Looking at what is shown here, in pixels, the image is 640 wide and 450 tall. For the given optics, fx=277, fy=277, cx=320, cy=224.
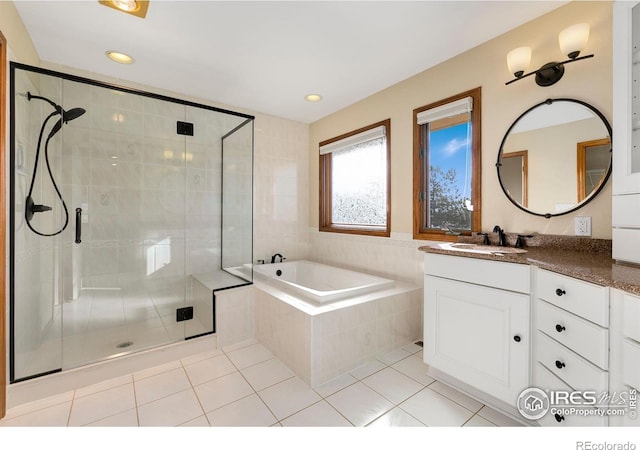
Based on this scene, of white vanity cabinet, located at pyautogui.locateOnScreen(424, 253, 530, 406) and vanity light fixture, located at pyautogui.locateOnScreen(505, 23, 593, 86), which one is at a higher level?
vanity light fixture, located at pyautogui.locateOnScreen(505, 23, 593, 86)

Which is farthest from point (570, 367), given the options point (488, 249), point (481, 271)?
point (488, 249)

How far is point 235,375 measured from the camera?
2.01m

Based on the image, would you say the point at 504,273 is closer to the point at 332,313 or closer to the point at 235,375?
the point at 332,313

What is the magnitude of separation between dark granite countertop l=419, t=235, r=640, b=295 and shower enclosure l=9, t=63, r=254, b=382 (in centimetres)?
217

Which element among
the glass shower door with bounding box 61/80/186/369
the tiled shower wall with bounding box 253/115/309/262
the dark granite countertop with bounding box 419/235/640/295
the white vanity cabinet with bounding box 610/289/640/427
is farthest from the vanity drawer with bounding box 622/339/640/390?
the tiled shower wall with bounding box 253/115/309/262

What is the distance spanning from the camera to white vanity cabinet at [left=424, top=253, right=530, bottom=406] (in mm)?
1424

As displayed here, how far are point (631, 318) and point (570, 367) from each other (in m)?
0.37

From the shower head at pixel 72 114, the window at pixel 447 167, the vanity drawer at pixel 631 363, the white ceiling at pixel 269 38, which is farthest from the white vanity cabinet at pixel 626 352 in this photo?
the shower head at pixel 72 114

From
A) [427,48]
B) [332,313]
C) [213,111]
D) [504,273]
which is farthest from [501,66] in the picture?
[213,111]

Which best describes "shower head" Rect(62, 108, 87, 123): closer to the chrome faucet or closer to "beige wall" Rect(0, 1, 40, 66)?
"beige wall" Rect(0, 1, 40, 66)

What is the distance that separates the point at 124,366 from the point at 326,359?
1.49m

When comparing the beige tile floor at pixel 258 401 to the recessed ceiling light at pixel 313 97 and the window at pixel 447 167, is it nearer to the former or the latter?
the window at pixel 447 167

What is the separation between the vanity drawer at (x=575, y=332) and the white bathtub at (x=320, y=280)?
47.9 inches

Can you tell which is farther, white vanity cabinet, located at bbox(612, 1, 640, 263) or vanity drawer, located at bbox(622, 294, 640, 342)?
white vanity cabinet, located at bbox(612, 1, 640, 263)
